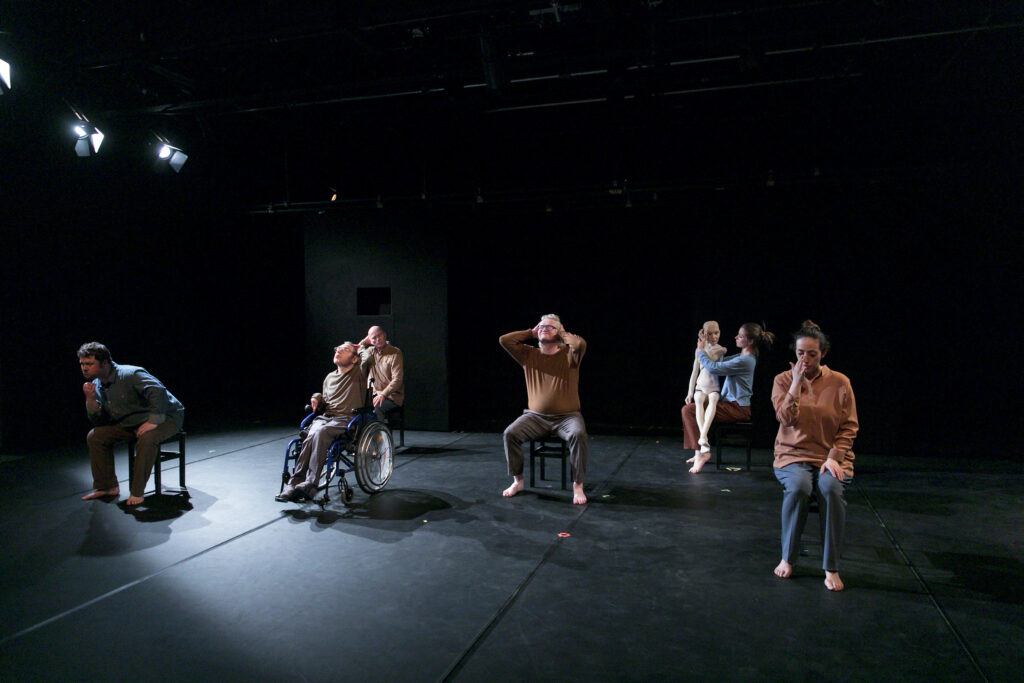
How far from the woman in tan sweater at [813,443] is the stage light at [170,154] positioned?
7240mm

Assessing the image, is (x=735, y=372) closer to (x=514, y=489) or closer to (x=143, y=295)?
(x=514, y=489)

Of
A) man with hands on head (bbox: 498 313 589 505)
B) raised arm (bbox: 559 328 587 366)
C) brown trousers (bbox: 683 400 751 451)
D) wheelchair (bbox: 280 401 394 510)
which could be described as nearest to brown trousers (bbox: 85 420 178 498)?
wheelchair (bbox: 280 401 394 510)

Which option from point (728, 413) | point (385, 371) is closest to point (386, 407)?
point (385, 371)

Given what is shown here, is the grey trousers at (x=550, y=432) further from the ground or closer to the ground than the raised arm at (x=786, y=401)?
closer to the ground

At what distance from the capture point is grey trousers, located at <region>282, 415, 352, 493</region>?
15.2ft

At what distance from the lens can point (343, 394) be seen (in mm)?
4887

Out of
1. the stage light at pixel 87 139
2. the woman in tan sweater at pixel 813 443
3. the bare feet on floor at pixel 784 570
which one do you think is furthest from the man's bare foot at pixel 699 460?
the stage light at pixel 87 139

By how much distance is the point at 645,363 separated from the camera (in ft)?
26.7

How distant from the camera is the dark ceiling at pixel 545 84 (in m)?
5.02

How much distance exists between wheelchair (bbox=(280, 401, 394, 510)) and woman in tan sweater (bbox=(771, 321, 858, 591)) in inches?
114

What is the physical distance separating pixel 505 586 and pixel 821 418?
1909 mm

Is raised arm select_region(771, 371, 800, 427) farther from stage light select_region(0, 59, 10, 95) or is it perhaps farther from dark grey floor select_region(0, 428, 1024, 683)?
stage light select_region(0, 59, 10, 95)

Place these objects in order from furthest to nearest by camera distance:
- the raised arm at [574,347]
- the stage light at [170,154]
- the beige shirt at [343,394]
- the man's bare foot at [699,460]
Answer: the stage light at [170,154]
the man's bare foot at [699,460]
the raised arm at [574,347]
the beige shirt at [343,394]

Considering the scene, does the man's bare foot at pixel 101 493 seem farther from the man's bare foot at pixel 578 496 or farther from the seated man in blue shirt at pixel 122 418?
the man's bare foot at pixel 578 496
